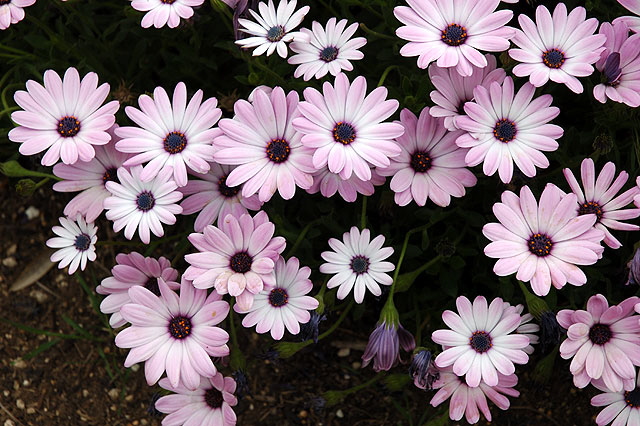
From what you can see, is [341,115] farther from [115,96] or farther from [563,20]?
[115,96]

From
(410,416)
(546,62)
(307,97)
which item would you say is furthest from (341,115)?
(410,416)

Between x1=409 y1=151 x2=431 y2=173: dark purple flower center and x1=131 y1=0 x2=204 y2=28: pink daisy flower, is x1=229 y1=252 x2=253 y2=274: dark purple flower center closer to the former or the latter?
x1=409 y1=151 x2=431 y2=173: dark purple flower center

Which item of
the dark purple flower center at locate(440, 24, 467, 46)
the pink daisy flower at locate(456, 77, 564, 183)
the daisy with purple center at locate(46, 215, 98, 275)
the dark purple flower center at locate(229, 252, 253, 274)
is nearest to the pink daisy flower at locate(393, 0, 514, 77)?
the dark purple flower center at locate(440, 24, 467, 46)

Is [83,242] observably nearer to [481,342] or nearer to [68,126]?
[68,126]

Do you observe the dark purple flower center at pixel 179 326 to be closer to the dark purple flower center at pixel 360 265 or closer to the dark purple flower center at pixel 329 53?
the dark purple flower center at pixel 360 265

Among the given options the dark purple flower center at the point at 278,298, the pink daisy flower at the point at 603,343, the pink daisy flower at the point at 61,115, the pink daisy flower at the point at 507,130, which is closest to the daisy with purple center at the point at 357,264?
the dark purple flower center at the point at 278,298

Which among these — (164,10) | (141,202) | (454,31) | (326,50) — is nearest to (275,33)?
(326,50)
